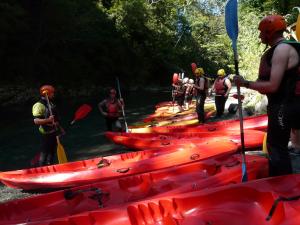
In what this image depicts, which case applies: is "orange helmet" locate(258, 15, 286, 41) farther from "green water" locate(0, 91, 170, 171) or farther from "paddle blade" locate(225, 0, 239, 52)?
"green water" locate(0, 91, 170, 171)

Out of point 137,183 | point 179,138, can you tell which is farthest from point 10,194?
point 179,138

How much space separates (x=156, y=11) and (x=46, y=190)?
26483 mm

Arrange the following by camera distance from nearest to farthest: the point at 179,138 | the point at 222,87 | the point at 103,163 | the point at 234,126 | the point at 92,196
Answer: the point at 92,196 → the point at 103,163 → the point at 179,138 → the point at 234,126 → the point at 222,87

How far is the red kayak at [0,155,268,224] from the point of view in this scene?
3863 millimetres

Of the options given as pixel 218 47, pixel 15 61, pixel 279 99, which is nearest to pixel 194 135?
pixel 279 99

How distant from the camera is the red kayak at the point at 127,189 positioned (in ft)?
12.7

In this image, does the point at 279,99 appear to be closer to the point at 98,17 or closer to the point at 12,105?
the point at 12,105

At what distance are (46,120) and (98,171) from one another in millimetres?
1293

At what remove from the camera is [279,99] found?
109 inches

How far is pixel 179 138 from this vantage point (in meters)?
7.34

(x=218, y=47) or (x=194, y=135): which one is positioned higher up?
(x=218, y=47)

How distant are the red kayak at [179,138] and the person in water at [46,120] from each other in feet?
6.02

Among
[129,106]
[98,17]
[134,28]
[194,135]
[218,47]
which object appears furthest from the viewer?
[218,47]

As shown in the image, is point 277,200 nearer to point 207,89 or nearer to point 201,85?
point 201,85
